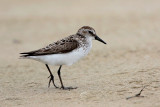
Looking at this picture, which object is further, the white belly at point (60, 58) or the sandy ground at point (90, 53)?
A: the white belly at point (60, 58)

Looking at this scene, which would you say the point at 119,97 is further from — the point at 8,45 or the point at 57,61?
the point at 8,45

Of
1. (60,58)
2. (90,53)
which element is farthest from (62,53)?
(90,53)

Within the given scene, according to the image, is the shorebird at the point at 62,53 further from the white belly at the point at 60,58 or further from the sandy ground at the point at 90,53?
the sandy ground at the point at 90,53

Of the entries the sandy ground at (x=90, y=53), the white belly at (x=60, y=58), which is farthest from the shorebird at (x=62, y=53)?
the sandy ground at (x=90, y=53)

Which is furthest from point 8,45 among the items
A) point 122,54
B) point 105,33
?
point 122,54

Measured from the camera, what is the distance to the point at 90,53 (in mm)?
11656

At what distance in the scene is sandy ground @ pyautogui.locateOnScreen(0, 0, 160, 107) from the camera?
7430mm

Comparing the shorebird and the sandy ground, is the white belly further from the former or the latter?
the sandy ground

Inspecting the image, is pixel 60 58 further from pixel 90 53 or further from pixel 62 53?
pixel 90 53

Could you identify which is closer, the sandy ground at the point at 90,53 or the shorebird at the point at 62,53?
the sandy ground at the point at 90,53

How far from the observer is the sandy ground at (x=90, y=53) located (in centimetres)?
743

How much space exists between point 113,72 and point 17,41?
234 inches

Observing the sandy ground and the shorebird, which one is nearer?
the sandy ground

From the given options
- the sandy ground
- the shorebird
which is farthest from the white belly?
the sandy ground
